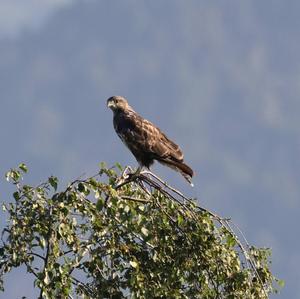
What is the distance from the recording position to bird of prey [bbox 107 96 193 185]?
13953 millimetres

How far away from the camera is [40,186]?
9.79 meters

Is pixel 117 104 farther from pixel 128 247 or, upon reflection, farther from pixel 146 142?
pixel 128 247

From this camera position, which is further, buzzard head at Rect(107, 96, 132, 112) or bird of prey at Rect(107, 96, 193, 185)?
buzzard head at Rect(107, 96, 132, 112)

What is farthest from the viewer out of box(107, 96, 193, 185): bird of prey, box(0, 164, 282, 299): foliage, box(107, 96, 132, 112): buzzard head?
box(107, 96, 132, 112): buzzard head

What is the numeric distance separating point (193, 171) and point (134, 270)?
3.76 metres

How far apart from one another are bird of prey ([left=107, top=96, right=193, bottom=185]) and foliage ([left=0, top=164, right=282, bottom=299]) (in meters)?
3.06

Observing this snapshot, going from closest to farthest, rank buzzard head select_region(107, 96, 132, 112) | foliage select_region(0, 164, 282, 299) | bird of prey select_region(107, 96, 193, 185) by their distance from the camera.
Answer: foliage select_region(0, 164, 282, 299), bird of prey select_region(107, 96, 193, 185), buzzard head select_region(107, 96, 132, 112)

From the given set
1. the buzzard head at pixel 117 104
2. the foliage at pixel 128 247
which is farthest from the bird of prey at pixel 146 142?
the foliage at pixel 128 247

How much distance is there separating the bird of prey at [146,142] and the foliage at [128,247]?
3.06m

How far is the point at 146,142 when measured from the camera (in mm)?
14414

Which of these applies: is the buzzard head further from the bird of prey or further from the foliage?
the foliage

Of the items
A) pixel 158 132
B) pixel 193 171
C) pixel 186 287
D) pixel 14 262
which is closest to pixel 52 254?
pixel 14 262

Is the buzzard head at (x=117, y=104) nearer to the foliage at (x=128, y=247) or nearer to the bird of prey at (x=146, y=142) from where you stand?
the bird of prey at (x=146, y=142)

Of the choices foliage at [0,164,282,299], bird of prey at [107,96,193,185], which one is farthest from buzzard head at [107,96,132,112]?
foliage at [0,164,282,299]
